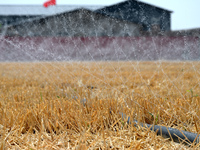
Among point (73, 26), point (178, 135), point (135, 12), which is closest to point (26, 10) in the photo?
point (73, 26)

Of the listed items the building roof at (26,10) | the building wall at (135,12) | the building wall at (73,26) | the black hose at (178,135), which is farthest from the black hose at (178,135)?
the building roof at (26,10)

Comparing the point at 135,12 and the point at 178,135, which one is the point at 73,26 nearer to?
the point at 135,12

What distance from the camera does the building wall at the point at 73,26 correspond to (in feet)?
49.6

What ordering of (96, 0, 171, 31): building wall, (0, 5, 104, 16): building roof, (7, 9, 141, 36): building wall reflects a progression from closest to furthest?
1. (7, 9, 141, 36): building wall
2. (96, 0, 171, 31): building wall
3. (0, 5, 104, 16): building roof

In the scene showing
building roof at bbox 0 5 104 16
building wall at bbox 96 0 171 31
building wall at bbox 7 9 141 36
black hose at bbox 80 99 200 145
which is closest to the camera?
black hose at bbox 80 99 200 145

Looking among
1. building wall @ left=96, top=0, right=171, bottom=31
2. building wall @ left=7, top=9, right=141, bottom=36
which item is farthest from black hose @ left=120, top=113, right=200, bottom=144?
building wall @ left=96, top=0, right=171, bottom=31

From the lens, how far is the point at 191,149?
1096 mm

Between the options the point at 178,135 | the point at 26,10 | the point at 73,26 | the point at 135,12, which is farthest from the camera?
the point at 26,10

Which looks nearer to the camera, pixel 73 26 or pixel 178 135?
pixel 178 135

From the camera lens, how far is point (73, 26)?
1580 centimetres

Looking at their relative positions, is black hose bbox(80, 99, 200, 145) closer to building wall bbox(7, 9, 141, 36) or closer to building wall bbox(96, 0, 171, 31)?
building wall bbox(7, 9, 141, 36)

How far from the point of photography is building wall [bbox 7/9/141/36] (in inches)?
595

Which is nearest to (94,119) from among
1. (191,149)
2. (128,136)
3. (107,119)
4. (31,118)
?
(107,119)

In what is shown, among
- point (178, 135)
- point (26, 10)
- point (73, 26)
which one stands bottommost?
point (178, 135)
